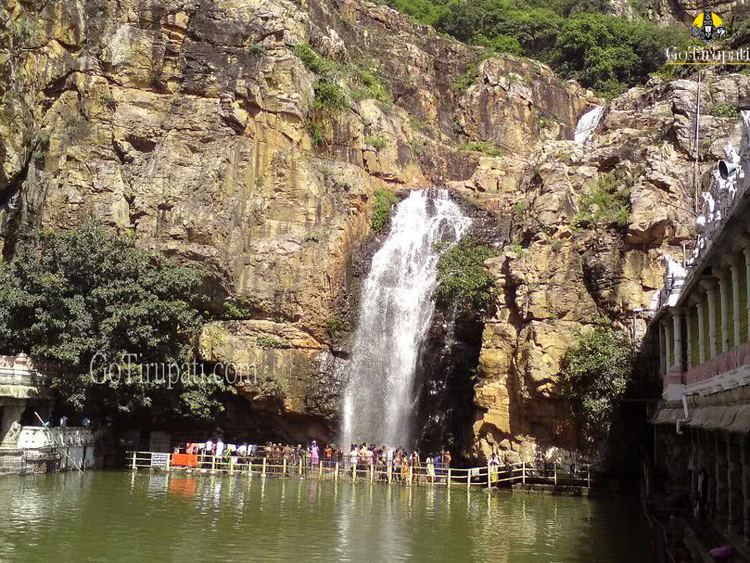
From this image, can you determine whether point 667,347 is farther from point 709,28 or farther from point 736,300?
point 709,28

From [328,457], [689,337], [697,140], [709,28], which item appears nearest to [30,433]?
[328,457]

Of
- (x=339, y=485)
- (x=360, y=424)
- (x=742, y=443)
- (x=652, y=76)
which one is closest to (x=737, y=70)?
(x=652, y=76)

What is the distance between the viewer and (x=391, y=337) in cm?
3981

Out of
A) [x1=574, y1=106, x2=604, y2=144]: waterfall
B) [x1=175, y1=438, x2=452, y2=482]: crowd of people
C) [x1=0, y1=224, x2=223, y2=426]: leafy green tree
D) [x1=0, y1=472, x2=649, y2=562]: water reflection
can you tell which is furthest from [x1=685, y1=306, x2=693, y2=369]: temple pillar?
[x1=574, y1=106, x2=604, y2=144]: waterfall

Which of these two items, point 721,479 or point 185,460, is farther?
point 185,460

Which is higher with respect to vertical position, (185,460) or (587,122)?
(587,122)

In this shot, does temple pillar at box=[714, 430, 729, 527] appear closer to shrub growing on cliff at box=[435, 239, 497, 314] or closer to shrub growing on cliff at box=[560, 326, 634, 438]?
shrub growing on cliff at box=[560, 326, 634, 438]

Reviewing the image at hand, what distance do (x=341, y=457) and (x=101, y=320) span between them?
507 inches

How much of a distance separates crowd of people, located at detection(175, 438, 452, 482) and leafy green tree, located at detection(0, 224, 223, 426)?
93.5 inches

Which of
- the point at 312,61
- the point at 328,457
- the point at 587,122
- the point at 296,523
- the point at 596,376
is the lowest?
the point at 296,523

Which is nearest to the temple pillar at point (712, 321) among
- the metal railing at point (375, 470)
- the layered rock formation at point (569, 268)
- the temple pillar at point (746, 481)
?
the temple pillar at point (746, 481)

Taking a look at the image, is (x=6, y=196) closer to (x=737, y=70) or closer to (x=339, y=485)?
(x=339, y=485)

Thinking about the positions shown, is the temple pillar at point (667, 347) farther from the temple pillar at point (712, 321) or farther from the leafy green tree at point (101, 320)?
the leafy green tree at point (101, 320)

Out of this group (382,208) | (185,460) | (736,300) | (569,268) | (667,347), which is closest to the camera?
(736,300)
